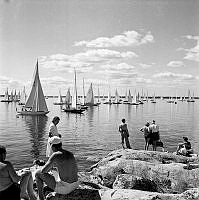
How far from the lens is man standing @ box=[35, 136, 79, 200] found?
5.50m

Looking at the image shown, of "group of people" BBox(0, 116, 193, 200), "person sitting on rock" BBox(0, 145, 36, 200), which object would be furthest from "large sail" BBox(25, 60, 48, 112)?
"person sitting on rock" BBox(0, 145, 36, 200)

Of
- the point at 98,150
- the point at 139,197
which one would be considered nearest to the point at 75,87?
the point at 98,150

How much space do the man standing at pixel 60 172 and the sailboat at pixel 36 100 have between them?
47.4 metres

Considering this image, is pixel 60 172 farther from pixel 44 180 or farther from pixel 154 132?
pixel 154 132

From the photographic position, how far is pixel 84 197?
5.84 meters

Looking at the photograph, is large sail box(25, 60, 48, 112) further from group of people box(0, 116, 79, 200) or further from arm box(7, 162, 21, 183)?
arm box(7, 162, 21, 183)

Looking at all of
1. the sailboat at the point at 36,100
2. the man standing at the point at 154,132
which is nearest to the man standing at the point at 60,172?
the man standing at the point at 154,132

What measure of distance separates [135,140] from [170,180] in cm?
1934

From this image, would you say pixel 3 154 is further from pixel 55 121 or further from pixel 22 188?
pixel 55 121

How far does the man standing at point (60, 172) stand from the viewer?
5500mm

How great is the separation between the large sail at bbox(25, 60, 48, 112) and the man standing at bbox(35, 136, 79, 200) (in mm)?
47444

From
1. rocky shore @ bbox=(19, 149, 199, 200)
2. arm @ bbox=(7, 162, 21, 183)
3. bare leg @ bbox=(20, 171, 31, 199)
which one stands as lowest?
rocky shore @ bbox=(19, 149, 199, 200)

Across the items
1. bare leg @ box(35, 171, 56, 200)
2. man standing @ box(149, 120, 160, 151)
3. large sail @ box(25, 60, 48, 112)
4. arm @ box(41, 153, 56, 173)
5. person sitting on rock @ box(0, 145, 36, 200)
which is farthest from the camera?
large sail @ box(25, 60, 48, 112)

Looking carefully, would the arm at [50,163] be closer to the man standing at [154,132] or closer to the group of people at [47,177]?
the group of people at [47,177]
